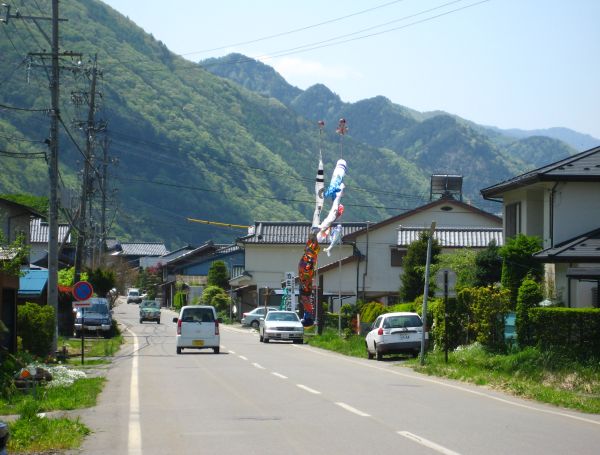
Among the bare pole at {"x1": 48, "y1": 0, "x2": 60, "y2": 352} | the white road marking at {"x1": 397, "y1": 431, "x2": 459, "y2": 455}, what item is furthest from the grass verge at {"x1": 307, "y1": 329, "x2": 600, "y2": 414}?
the bare pole at {"x1": 48, "y1": 0, "x2": 60, "y2": 352}

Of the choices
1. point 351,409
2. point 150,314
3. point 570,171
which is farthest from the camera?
point 150,314

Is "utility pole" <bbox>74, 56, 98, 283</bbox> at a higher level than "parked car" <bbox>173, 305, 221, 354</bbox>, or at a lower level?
higher

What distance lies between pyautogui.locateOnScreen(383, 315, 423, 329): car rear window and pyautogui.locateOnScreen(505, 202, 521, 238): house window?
485 cm

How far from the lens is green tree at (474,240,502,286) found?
34.2 metres

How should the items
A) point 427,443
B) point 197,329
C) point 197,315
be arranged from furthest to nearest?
point 197,315 → point 197,329 → point 427,443

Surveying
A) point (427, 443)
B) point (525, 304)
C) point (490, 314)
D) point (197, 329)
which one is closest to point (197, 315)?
point (197, 329)

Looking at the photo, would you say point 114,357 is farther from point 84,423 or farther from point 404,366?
point 84,423

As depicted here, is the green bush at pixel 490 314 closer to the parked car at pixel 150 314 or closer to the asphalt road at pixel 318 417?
the asphalt road at pixel 318 417

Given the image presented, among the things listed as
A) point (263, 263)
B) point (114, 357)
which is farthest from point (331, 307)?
point (114, 357)

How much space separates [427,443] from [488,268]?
76.0 feet

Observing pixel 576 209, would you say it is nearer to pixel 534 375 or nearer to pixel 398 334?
pixel 398 334

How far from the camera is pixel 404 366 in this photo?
29562mm

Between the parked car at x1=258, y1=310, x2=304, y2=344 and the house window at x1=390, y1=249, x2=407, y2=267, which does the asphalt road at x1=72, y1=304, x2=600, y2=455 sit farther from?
the house window at x1=390, y1=249, x2=407, y2=267

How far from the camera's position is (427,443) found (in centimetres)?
1182
